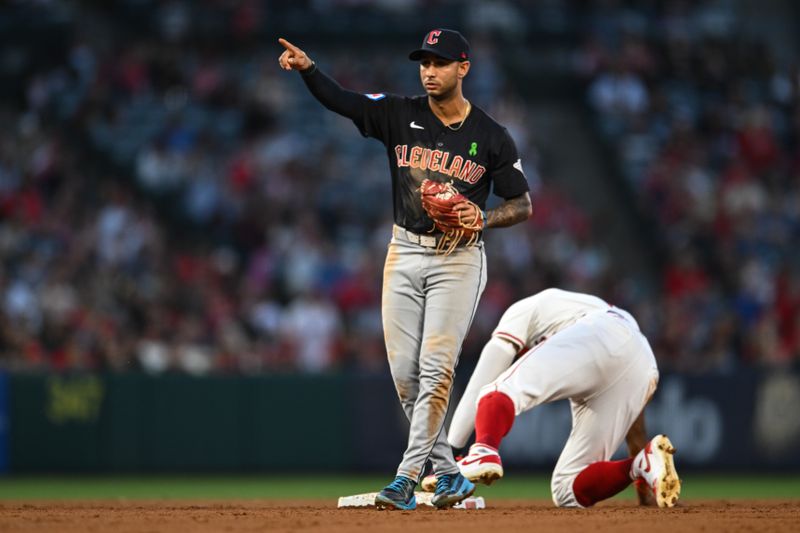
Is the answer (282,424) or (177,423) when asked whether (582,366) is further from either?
(177,423)

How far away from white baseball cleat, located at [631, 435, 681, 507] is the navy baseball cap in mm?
2383

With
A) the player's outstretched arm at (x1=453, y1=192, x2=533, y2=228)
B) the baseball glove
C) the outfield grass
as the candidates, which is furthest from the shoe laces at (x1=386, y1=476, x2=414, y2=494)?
the outfield grass

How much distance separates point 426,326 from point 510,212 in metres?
0.77

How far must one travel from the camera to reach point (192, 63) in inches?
695

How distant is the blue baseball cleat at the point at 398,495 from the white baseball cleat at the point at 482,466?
31 cm

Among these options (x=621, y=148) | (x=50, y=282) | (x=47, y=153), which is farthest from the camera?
(x=621, y=148)

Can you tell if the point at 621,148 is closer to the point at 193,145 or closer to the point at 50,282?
the point at 193,145

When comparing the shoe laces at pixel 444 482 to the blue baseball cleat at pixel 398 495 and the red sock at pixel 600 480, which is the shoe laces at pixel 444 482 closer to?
the blue baseball cleat at pixel 398 495

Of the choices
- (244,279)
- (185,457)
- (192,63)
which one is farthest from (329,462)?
(192,63)

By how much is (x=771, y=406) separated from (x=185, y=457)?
20.0 feet

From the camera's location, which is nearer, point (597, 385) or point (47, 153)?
point (597, 385)

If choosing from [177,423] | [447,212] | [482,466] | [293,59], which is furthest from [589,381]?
[177,423]

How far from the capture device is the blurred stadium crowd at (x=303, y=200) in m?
13.9

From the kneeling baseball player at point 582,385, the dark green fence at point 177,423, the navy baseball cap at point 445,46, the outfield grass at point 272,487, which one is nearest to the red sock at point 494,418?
the kneeling baseball player at point 582,385
